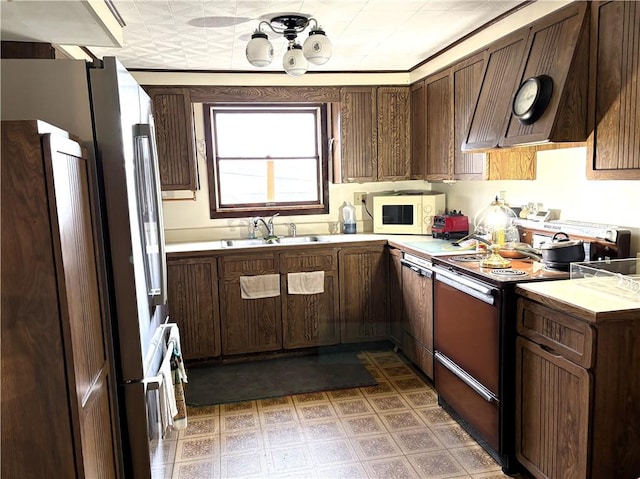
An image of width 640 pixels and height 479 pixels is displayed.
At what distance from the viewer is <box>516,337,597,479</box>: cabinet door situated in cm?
187

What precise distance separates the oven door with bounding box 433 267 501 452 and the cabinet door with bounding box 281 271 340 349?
106 cm

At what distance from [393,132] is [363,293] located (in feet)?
4.63

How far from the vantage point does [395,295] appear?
3.85m

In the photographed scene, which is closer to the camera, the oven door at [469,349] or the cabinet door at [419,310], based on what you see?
the oven door at [469,349]

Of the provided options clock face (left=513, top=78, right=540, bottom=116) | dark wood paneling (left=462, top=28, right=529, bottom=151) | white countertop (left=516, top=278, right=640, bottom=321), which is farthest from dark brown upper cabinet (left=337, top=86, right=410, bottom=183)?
white countertop (left=516, top=278, right=640, bottom=321)

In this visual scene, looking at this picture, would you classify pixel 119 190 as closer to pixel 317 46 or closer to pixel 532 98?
pixel 317 46

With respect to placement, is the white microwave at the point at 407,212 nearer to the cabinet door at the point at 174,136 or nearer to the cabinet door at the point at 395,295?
the cabinet door at the point at 395,295

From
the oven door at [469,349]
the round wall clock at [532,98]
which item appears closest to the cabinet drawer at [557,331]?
the oven door at [469,349]

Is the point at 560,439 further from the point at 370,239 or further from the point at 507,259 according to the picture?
the point at 370,239

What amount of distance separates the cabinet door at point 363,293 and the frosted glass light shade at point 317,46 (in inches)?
67.4

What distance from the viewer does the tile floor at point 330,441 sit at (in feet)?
7.96

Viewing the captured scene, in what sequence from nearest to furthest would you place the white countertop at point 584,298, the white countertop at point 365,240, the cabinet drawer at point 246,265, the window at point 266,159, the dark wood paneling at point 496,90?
the white countertop at point 584,298 → the dark wood paneling at point 496,90 → the white countertop at point 365,240 → the cabinet drawer at point 246,265 → the window at point 266,159

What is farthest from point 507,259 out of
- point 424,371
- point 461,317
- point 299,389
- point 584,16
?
point 299,389

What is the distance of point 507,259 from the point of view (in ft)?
9.15
